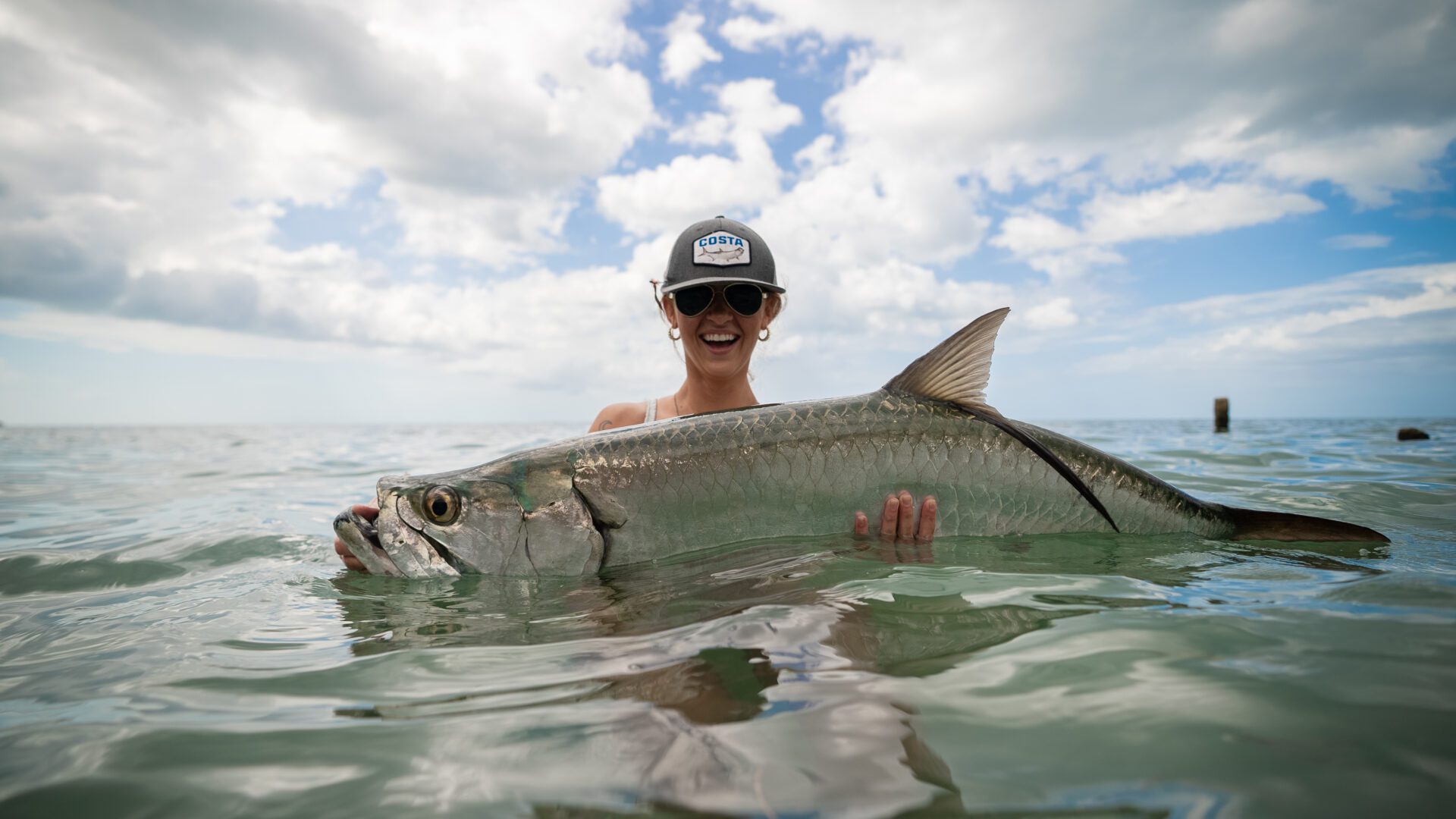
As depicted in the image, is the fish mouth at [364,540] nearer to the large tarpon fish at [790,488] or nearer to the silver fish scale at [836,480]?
the large tarpon fish at [790,488]

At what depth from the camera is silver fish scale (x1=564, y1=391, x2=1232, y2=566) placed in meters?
3.39

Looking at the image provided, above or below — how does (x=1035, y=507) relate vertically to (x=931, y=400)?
below

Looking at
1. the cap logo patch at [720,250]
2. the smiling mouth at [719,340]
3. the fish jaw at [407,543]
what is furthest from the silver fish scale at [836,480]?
the smiling mouth at [719,340]

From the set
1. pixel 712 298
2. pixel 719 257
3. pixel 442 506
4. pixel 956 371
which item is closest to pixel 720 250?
pixel 719 257

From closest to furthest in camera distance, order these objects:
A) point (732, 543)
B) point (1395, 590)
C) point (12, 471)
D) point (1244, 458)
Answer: point (1395, 590) → point (732, 543) → point (1244, 458) → point (12, 471)

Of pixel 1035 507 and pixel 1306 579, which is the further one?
pixel 1035 507

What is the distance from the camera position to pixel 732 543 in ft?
11.1

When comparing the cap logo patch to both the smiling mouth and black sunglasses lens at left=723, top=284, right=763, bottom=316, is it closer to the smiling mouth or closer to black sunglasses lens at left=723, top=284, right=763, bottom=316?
black sunglasses lens at left=723, top=284, right=763, bottom=316

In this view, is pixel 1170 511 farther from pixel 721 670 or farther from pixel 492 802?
pixel 492 802

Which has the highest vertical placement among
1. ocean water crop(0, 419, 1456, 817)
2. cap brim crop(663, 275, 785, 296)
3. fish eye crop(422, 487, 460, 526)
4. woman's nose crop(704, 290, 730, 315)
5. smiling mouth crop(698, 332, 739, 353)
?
cap brim crop(663, 275, 785, 296)

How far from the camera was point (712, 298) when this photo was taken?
4816 millimetres

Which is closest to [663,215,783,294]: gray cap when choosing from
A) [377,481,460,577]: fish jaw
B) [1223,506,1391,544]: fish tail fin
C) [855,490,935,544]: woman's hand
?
[855,490,935,544]: woman's hand

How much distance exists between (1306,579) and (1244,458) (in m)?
8.08

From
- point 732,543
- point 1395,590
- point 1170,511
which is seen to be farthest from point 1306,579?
point 732,543
